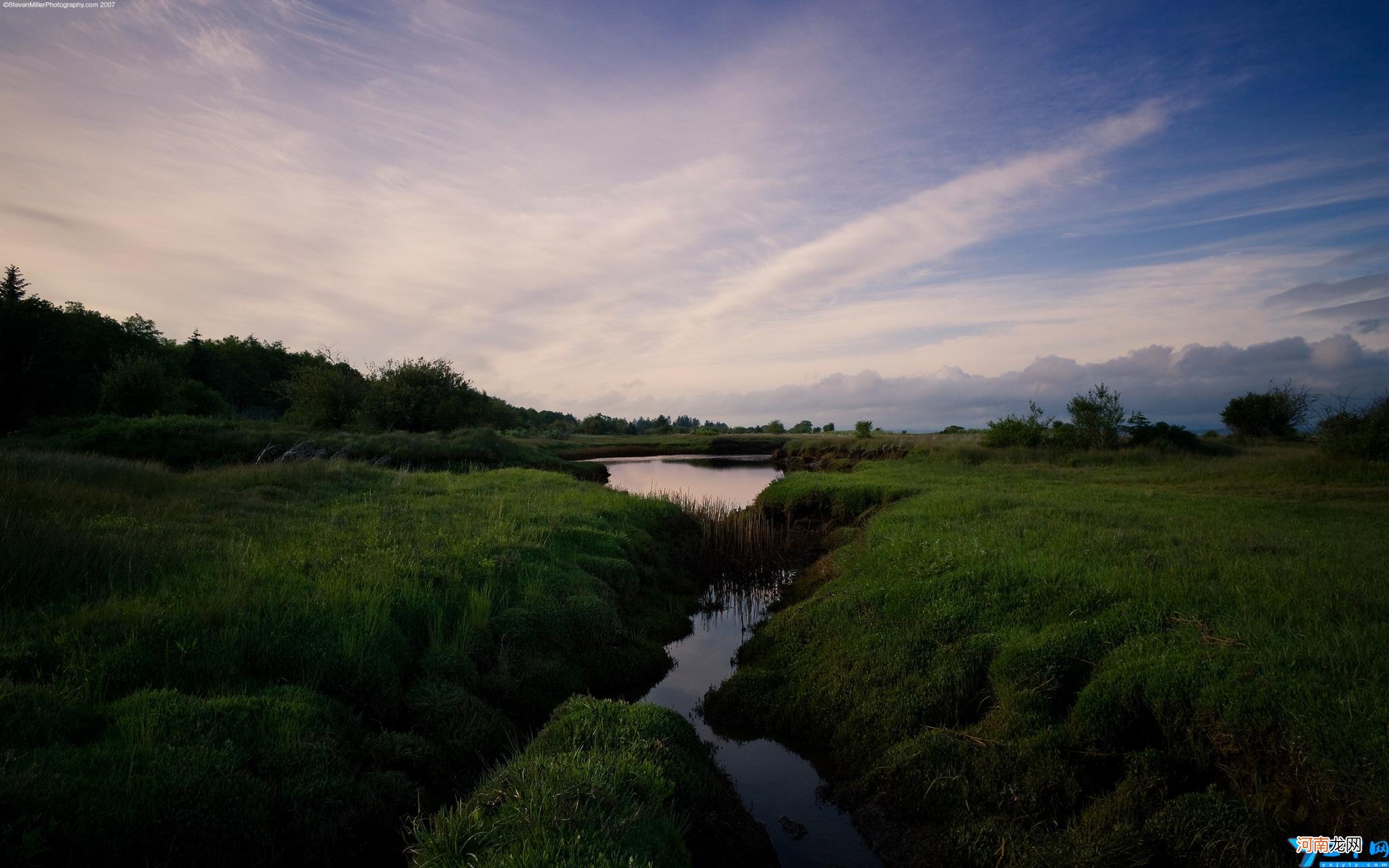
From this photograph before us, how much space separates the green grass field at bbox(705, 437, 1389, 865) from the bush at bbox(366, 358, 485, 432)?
99.0 ft

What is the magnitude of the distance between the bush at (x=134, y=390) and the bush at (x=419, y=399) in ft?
30.7

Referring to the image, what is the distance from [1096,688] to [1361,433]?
2121cm

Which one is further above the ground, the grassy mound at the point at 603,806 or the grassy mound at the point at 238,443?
the grassy mound at the point at 238,443

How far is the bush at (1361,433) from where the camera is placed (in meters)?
18.4

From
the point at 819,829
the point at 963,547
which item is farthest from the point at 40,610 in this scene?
the point at 963,547

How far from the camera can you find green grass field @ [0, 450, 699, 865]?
421 centimetres

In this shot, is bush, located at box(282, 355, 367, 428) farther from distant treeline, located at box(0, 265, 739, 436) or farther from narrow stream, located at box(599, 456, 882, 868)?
narrow stream, located at box(599, 456, 882, 868)

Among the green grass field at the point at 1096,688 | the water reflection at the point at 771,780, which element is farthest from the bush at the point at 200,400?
the green grass field at the point at 1096,688

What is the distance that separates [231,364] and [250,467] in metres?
72.5

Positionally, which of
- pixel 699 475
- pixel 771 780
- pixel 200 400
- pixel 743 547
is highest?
pixel 200 400

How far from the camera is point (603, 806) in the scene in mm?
4305

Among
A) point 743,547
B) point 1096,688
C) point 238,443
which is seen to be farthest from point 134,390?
point 1096,688

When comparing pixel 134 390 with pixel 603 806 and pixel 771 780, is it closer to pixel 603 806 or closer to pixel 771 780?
pixel 771 780

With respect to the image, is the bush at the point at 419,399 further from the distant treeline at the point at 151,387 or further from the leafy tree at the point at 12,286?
the leafy tree at the point at 12,286
